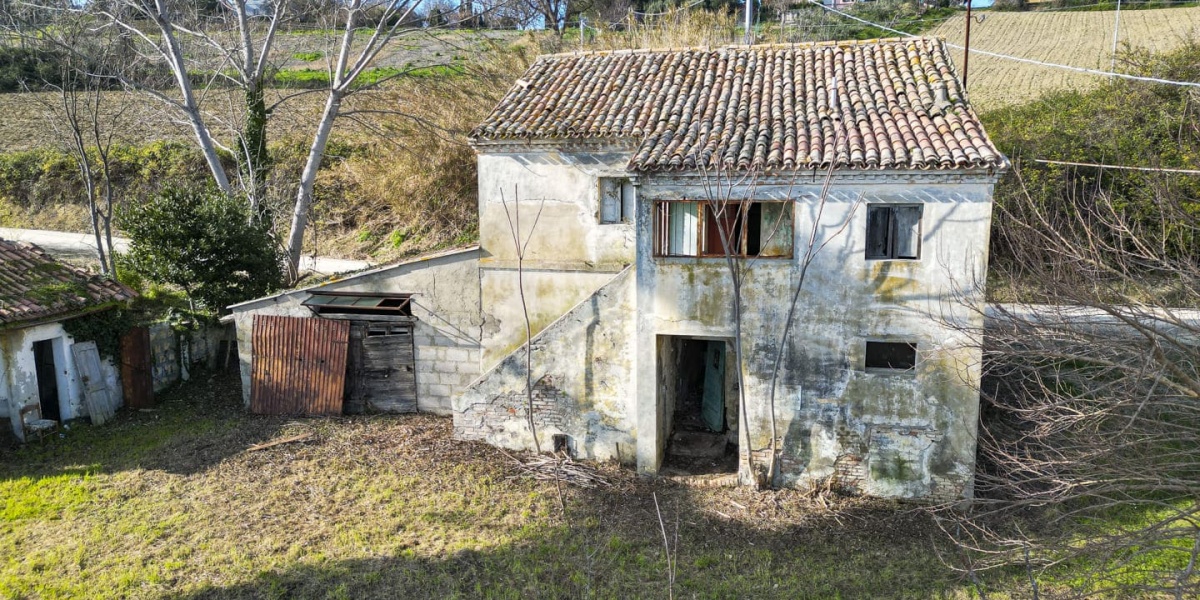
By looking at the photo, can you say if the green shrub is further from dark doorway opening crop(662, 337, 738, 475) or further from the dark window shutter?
the dark window shutter

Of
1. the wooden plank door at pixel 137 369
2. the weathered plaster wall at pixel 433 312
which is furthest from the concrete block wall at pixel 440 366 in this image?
the wooden plank door at pixel 137 369

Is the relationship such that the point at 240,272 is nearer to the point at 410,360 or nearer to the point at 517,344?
the point at 410,360

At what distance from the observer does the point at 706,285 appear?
12.2m

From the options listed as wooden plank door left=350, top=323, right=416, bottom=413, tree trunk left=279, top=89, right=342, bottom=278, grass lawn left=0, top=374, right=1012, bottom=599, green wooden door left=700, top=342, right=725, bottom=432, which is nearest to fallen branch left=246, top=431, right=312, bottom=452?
grass lawn left=0, top=374, right=1012, bottom=599

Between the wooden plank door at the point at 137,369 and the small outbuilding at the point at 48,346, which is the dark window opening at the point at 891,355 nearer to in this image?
the wooden plank door at the point at 137,369

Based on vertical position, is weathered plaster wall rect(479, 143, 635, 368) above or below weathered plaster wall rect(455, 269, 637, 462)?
above

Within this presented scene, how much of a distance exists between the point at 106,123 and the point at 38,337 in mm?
19290

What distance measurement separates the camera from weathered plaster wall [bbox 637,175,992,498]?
11.3 m

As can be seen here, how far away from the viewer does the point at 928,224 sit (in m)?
11.3

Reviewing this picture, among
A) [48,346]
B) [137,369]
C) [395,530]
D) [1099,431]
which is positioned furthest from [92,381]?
[1099,431]

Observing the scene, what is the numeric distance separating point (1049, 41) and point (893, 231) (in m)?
28.4

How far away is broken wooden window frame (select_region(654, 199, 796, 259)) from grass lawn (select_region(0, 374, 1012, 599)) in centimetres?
387

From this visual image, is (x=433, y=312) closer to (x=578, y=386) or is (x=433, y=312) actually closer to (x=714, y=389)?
(x=578, y=386)

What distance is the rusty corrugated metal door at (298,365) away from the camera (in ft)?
50.7
